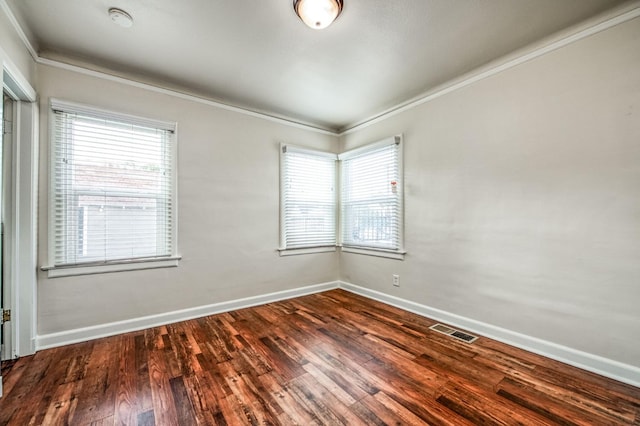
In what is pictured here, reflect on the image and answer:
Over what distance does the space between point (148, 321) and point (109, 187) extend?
4.55 ft

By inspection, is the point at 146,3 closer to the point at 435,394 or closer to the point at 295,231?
the point at 295,231

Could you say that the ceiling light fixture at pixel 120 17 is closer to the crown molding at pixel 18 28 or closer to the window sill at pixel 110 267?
the crown molding at pixel 18 28

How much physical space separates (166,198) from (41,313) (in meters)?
1.39

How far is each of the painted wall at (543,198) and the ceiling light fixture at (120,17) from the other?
9.28 ft

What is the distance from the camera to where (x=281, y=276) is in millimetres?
3721

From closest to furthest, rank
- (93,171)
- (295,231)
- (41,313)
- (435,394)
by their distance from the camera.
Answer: (435,394), (41,313), (93,171), (295,231)

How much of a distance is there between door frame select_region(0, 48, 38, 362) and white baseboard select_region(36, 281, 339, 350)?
0.14m

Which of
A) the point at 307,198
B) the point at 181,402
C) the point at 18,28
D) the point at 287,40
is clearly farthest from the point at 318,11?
the point at 181,402

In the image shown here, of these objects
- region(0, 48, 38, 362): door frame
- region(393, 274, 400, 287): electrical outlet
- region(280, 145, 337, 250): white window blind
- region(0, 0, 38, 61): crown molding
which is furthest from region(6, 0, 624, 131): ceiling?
region(393, 274, 400, 287): electrical outlet

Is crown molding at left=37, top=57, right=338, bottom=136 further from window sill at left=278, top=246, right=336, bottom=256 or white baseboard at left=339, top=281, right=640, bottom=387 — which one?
white baseboard at left=339, top=281, right=640, bottom=387

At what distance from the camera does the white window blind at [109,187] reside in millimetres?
2420

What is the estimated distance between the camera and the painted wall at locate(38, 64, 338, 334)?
7.99 feet

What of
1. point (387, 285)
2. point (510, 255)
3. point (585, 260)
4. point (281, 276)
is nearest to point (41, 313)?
point (281, 276)

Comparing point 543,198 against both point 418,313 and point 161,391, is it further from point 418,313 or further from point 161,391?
point 161,391
